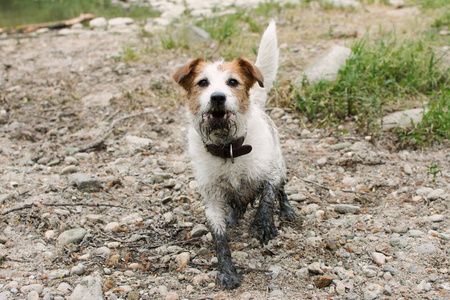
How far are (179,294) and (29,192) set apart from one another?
6.56 ft

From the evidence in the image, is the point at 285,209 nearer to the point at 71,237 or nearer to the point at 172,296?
the point at 172,296

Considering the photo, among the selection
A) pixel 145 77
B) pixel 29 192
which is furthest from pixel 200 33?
pixel 29 192

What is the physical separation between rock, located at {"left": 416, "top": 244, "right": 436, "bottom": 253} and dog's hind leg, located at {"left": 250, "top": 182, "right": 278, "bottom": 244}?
1.04m

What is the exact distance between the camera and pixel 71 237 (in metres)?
3.61

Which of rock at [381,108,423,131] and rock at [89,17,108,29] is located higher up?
rock at [89,17,108,29]

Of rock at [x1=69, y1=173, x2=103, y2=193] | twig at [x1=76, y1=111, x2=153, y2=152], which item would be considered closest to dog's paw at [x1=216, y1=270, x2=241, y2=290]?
rock at [x1=69, y1=173, x2=103, y2=193]

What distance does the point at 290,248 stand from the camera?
3.55 meters

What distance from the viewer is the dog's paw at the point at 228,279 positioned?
124 inches

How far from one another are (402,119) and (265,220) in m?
2.53

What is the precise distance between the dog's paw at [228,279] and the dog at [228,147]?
93mm

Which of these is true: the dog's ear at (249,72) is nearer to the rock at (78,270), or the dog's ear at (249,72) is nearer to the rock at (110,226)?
the rock at (110,226)

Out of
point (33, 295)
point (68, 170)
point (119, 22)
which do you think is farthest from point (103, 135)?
point (119, 22)

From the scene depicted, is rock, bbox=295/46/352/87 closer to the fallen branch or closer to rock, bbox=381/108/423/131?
rock, bbox=381/108/423/131

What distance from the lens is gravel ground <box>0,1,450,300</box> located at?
3.11m
